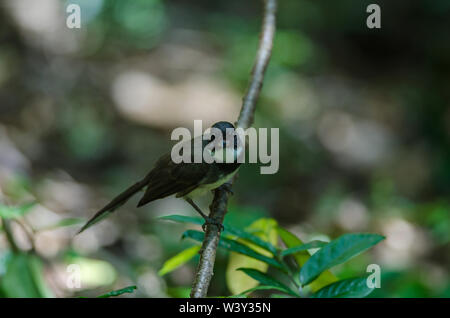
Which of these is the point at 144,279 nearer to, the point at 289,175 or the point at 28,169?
the point at 28,169

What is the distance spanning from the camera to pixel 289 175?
609 cm

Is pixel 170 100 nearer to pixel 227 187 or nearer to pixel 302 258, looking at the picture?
pixel 227 187

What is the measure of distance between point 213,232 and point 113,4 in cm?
585

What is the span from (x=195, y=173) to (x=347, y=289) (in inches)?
39.4

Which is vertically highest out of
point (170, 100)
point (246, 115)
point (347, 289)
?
point (170, 100)

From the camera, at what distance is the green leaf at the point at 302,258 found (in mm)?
1662

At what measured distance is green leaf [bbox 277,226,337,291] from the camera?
5.45 ft

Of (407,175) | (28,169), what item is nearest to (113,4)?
(28,169)

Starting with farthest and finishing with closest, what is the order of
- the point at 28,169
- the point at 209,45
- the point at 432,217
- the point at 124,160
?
1. the point at 209,45
2. the point at 124,160
3. the point at 28,169
4. the point at 432,217

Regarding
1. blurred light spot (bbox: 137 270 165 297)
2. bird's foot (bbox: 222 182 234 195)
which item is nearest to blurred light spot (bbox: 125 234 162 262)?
blurred light spot (bbox: 137 270 165 297)

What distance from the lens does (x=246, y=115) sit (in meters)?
2.18

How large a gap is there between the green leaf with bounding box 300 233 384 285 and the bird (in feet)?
2.16

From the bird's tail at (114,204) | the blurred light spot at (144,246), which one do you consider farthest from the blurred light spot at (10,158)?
the bird's tail at (114,204)

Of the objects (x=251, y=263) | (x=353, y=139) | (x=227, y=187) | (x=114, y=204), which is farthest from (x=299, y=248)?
(x=353, y=139)
